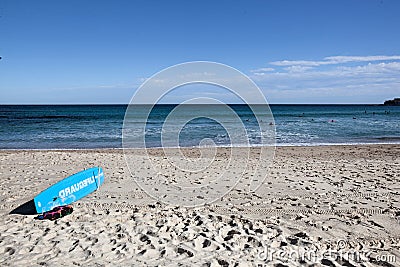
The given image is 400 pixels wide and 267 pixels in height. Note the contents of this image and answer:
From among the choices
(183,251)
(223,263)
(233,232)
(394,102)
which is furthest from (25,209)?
(394,102)

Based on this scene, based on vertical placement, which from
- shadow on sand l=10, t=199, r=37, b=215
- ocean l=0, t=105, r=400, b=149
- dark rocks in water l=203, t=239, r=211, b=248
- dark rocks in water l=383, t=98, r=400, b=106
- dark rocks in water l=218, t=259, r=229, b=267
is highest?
dark rocks in water l=383, t=98, r=400, b=106

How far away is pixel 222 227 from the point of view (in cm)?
495

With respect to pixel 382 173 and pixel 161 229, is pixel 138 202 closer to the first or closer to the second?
pixel 161 229

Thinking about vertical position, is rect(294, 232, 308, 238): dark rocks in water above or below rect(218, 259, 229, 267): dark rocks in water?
below

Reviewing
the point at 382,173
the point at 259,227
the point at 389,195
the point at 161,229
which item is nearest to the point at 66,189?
the point at 161,229

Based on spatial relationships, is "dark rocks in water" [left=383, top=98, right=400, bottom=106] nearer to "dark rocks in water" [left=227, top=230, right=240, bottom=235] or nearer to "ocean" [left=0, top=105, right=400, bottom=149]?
"ocean" [left=0, top=105, right=400, bottom=149]

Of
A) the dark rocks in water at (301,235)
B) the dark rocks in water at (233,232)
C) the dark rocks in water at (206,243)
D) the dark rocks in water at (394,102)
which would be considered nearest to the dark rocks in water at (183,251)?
the dark rocks in water at (206,243)

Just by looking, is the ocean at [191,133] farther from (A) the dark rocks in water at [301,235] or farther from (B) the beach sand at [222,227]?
(A) the dark rocks in water at [301,235]

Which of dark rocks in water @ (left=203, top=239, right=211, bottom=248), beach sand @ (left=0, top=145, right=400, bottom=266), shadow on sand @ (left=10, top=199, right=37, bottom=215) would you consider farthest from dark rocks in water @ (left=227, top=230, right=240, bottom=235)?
shadow on sand @ (left=10, top=199, right=37, bottom=215)

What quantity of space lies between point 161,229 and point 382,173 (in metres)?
7.71

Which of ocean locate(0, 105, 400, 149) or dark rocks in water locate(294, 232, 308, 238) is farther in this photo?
ocean locate(0, 105, 400, 149)

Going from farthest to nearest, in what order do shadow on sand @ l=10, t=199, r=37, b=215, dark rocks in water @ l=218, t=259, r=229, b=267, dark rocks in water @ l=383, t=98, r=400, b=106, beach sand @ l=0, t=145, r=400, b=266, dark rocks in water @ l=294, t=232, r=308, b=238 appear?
1. dark rocks in water @ l=383, t=98, r=400, b=106
2. shadow on sand @ l=10, t=199, r=37, b=215
3. dark rocks in water @ l=294, t=232, r=308, b=238
4. beach sand @ l=0, t=145, r=400, b=266
5. dark rocks in water @ l=218, t=259, r=229, b=267

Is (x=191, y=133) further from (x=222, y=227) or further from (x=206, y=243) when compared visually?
(x=206, y=243)

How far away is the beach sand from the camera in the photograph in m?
3.96
